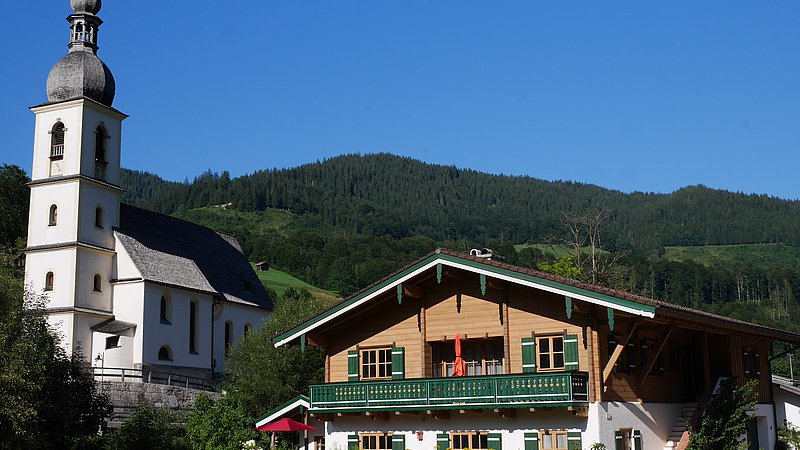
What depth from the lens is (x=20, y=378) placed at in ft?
92.4

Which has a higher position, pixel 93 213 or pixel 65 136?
pixel 65 136

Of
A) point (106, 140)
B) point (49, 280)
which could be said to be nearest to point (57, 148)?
point (106, 140)

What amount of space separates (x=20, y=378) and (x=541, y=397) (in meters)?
15.2

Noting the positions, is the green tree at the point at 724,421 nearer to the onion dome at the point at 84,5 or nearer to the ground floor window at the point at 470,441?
the ground floor window at the point at 470,441

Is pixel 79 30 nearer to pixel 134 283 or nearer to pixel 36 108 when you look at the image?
pixel 36 108

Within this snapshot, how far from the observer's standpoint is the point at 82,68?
180 feet

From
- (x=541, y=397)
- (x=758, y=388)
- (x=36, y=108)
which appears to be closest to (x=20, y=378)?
(x=541, y=397)

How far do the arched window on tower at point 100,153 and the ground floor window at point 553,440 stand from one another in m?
35.1

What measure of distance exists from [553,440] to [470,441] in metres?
2.87

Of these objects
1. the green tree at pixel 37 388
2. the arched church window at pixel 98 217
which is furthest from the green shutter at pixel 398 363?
the arched church window at pixel 98 217

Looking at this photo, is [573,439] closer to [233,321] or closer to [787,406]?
[787,406]

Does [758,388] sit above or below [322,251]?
below

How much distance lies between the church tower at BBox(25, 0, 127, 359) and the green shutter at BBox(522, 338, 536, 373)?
29816 mm

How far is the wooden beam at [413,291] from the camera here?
1210 inches
